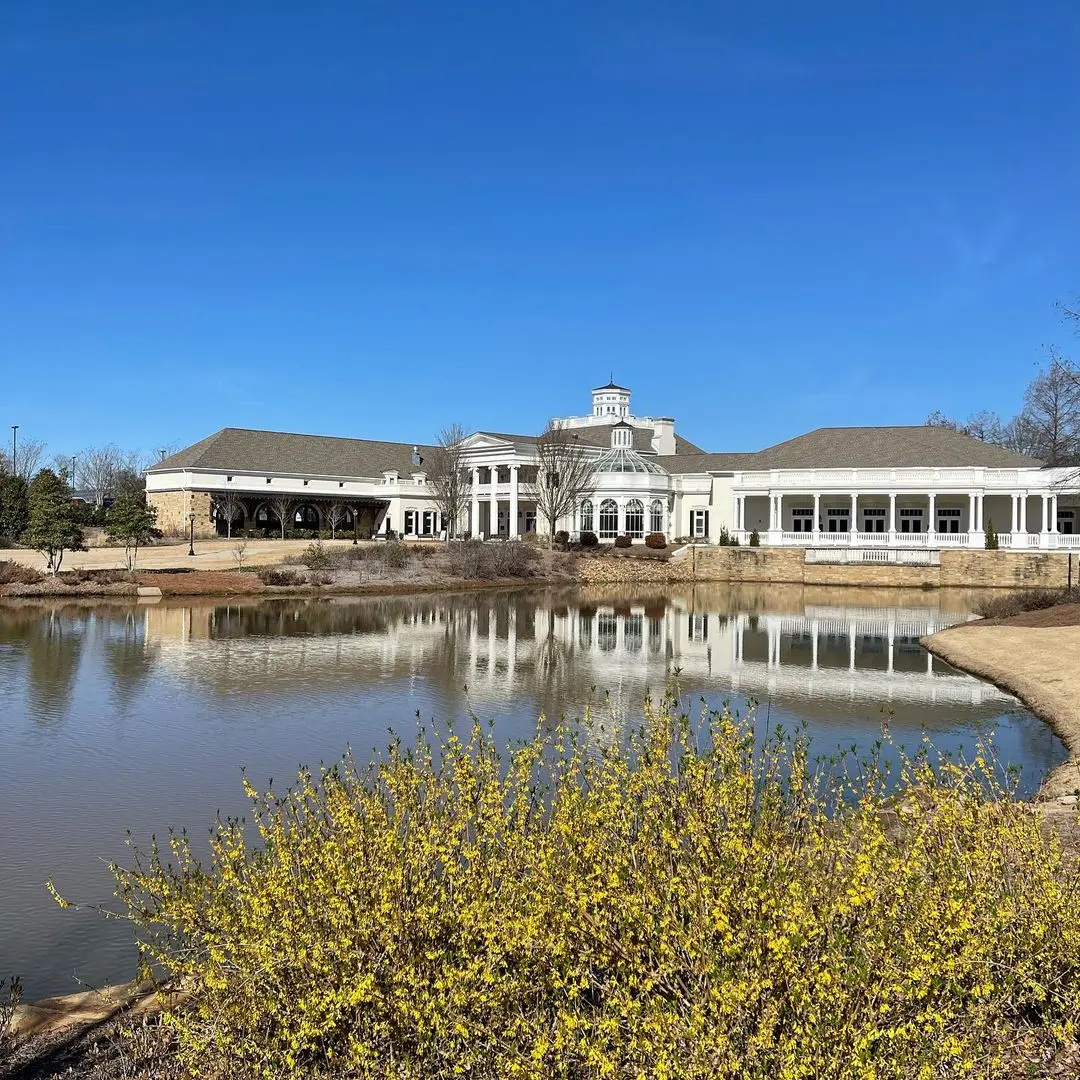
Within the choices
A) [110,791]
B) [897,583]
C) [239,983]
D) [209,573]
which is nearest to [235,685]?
[110,791]

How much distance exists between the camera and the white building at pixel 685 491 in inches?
2148

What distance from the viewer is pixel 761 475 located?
2383 inches

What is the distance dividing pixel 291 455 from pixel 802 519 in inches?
1269

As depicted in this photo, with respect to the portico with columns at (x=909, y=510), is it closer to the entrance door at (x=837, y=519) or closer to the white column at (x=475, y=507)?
the entrance door at (x=837, y=519)

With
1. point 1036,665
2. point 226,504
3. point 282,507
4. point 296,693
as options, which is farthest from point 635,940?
point 226,504

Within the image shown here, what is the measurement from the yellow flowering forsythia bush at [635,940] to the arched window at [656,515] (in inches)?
2256

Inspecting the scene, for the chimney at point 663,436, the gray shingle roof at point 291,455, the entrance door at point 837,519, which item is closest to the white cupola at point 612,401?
the chimney at point 663,436

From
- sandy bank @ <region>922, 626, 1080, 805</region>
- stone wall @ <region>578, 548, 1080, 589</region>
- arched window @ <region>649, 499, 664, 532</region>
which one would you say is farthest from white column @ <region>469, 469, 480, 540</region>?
sandy bank @ <region>922, 626, 1080, 805</region>

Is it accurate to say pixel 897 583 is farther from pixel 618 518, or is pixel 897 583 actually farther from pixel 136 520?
pixel 136 520

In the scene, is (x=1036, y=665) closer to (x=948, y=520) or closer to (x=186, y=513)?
(x=948, y=520)

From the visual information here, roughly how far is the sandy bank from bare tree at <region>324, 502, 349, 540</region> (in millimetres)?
43611

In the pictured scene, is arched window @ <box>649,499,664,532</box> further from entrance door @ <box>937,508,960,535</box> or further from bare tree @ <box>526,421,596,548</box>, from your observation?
entrance door @ <box>937,508,960,535</box>

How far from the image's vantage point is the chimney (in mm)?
77312

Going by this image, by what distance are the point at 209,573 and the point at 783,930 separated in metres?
39.4
